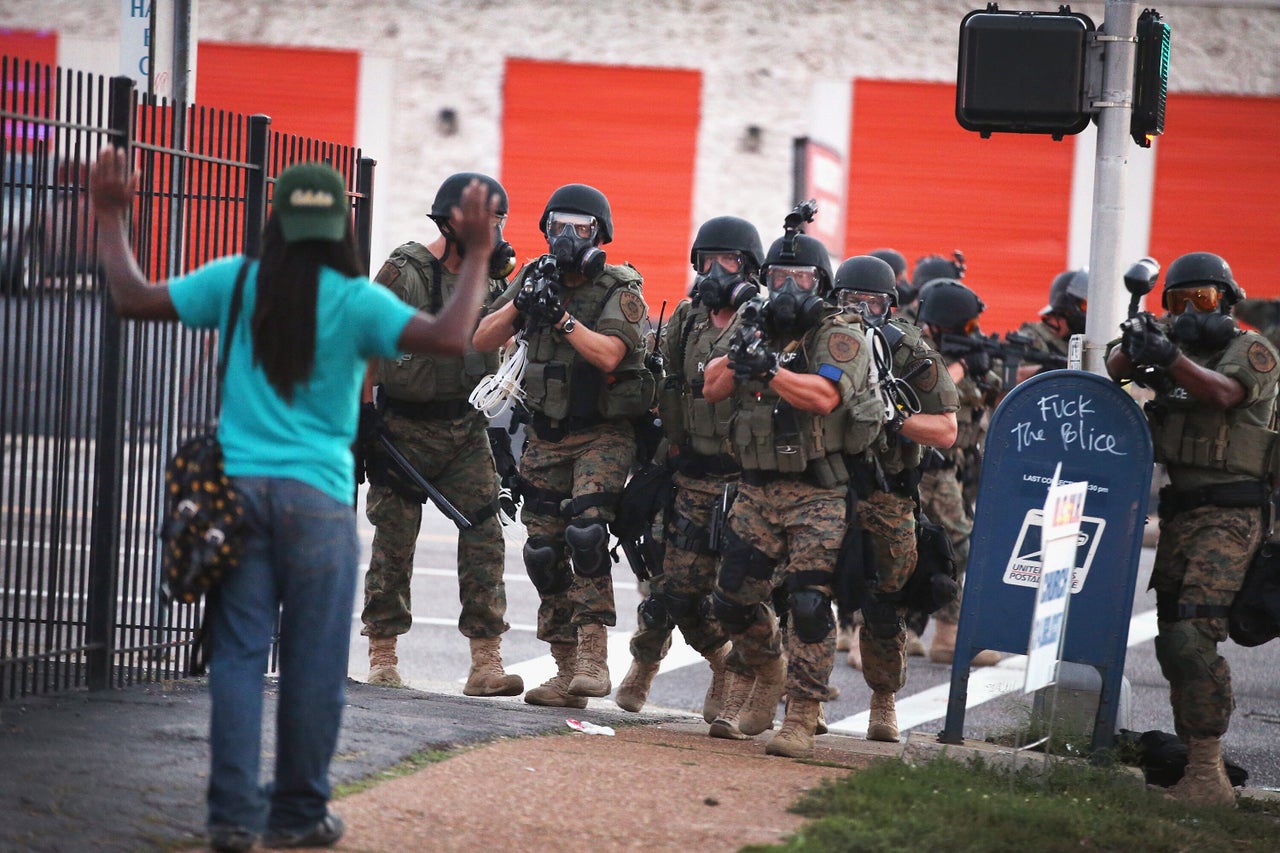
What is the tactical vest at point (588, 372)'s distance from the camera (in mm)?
7445

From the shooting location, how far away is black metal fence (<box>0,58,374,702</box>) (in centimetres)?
575

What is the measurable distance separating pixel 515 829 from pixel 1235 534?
3.27 m

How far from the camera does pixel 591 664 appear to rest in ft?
24.7

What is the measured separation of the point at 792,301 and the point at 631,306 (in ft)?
3.84

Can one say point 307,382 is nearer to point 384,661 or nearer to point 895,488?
point 895,488

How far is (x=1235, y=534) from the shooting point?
6504 millimetres

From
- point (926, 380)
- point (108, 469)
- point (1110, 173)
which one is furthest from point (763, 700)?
point (108, 469)

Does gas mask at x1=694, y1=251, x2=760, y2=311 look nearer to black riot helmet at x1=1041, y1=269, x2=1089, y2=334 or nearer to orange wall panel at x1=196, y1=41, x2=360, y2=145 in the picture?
black riot helmet at x1=1041, y1=269, x2=1089, y2=334

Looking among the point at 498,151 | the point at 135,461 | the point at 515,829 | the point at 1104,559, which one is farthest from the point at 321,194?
the point at 498,151

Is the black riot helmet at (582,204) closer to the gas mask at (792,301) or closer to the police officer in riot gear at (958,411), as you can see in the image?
the gas mask at (792,301)

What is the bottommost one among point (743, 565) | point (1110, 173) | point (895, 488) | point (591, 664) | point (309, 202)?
point (591, 664)

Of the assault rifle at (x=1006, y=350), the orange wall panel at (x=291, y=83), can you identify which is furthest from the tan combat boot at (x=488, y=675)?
the orange wall panel at (x=291, y=83)

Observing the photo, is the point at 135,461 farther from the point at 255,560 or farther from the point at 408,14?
the point at 408,14

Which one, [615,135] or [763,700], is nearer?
[763,700]
